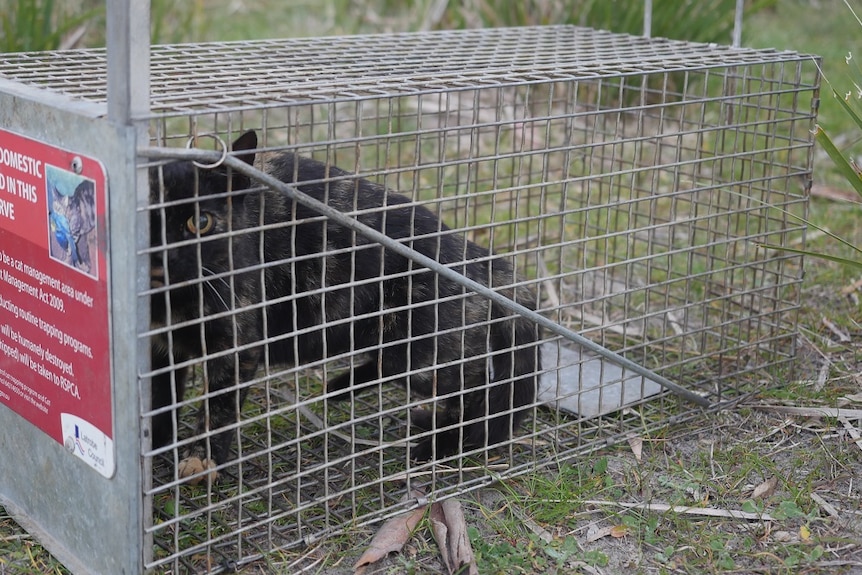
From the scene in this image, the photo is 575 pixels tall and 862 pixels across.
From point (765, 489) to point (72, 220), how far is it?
182 cm

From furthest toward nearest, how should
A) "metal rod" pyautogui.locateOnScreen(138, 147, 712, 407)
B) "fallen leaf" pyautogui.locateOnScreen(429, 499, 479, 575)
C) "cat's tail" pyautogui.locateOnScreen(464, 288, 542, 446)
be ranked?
"cat's tail" pyautogui.locateOnScreen(464, 288, 542, 446) → "fallen leaf" pyautogui.locateOnScreen(429, 499, 479, 575) → "metal rod" pyautogui.locateOnScreen(138, 147, 712, 407)

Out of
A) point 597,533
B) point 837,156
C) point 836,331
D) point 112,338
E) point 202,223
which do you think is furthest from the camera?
point 836,331

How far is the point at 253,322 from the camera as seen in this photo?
241 cm

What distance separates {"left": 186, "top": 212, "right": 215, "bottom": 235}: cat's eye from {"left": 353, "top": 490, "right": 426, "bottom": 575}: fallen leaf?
0.82m

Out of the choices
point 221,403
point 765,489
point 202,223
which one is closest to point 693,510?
point 765,489

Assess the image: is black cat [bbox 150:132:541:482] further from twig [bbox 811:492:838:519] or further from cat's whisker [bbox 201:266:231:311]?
twig [bbox 811:492:838:519]

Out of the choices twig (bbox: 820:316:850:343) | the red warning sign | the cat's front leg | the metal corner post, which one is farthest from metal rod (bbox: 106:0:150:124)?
twig (bbox: 820:316:850:343)

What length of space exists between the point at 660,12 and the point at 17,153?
11.4ft

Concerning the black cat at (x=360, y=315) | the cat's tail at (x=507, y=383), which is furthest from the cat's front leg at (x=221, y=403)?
the cat's tail at (x=507, y=383)

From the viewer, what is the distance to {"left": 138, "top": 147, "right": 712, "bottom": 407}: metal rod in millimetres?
1866

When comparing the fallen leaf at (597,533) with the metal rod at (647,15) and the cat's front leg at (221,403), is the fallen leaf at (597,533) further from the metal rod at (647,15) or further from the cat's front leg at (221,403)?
the metal rod at (647,15)

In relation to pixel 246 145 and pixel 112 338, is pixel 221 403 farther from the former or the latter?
pixel 246 145

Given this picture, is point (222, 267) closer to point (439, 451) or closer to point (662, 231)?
point (439, 451)

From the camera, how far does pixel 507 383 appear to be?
2643 millimetres
